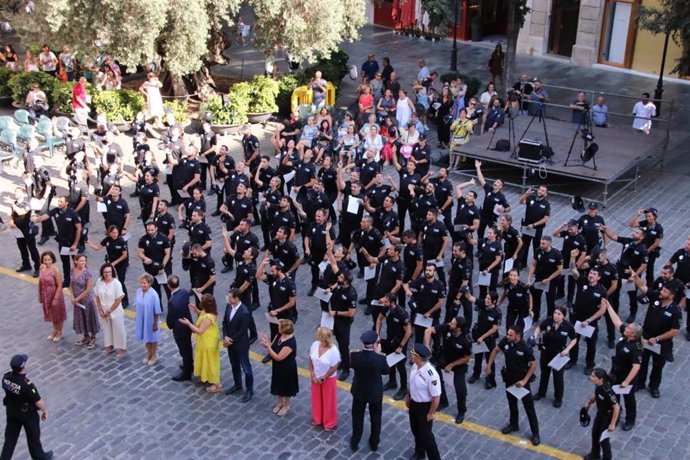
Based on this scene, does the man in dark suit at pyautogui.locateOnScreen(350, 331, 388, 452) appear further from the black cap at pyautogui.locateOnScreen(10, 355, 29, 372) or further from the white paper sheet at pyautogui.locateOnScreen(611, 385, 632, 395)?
the black cap at pyautogui.locateOnScreen(10, 355, 29, 372)

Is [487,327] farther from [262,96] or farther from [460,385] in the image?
[262,96]

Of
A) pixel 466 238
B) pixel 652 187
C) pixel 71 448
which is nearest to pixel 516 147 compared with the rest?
pixel 652 187

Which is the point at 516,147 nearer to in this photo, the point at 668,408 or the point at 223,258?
the point at 223,258

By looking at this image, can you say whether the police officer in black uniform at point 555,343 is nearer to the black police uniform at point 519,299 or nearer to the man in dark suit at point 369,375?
the black police uniform at point 519,299

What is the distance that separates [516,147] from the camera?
20344 millimetres

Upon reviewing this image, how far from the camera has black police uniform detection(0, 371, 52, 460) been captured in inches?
421

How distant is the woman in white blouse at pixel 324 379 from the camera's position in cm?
1119

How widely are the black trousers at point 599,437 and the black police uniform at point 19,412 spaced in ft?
20.7

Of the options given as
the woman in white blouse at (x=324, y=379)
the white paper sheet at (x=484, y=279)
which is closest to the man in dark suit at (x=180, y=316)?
the woman in white blouse at (x=324, y=379)

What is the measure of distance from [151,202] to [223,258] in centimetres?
204

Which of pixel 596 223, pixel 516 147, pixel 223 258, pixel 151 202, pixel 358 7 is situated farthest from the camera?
pixel 358 7

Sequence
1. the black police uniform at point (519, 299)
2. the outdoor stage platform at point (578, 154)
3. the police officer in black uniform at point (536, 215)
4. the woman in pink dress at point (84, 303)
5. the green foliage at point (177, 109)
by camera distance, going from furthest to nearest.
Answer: the green foliage at point (177, 109), the outdoor stage platform at point (578, 154), the police officer in black uniform at point (536, 215), the woman in pink dress at point (84, 303), the black police uniform at point (519, 299)

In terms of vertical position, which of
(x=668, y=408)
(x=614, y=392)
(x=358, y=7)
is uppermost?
(x=358, y=7)

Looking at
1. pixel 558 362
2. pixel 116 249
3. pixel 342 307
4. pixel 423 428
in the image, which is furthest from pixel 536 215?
pixel 116 249
